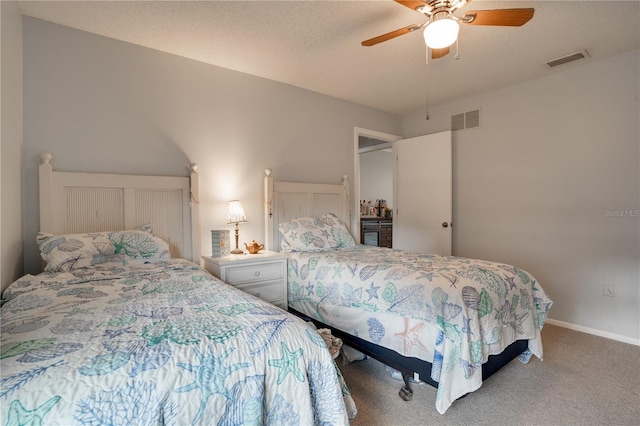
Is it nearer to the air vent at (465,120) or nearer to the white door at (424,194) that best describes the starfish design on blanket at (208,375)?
the white door at (424,194)

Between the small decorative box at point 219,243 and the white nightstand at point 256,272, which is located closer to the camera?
the white nightstand at point 256,272

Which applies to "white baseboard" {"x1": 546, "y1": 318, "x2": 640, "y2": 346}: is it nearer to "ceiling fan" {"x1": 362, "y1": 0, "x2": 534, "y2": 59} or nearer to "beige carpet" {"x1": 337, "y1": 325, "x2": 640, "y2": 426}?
"beige carpet" {"x1": 337, "y1": 325, "x2": 640, "y2": 426}

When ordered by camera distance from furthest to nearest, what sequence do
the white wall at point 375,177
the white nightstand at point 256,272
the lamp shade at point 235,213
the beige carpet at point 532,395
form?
the white wall at point 375,177 → the lamp shade at point 235,213 → the white nightstand at point 256,272 → the beige carpet at point 532,395

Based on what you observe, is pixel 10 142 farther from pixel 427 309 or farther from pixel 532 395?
pixel 532 395

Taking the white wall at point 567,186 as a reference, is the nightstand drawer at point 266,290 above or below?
below

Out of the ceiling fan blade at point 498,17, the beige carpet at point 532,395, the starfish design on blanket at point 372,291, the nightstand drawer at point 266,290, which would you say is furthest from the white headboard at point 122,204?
the ceiling fan blade at point 498,17

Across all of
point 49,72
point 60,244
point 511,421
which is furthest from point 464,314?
point 49,72

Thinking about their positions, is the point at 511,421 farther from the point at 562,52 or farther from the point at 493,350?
the point at 562,52

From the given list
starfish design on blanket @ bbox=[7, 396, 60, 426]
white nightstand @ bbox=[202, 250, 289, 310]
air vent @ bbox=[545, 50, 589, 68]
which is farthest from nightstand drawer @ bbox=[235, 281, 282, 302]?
air vent @ bbox=[545, 50, 589, 68]

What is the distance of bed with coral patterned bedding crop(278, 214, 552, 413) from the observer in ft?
5.48

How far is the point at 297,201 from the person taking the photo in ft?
11.4

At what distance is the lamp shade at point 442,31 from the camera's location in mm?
1633

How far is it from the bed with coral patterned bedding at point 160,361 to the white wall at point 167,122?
1.25 metres

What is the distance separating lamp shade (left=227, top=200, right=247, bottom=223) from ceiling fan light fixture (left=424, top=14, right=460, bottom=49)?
199 centimetres
